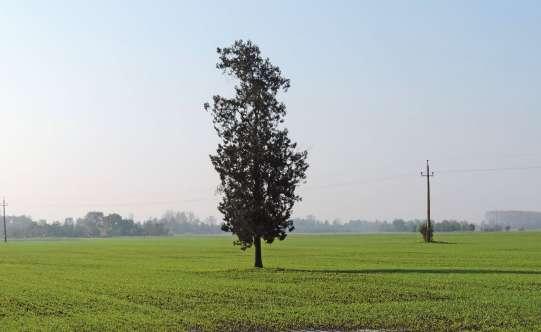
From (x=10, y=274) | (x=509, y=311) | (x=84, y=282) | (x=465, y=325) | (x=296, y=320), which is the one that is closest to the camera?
(x=465, y=325)

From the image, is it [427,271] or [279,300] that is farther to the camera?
[427,271]

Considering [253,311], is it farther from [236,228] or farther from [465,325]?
[236,228]

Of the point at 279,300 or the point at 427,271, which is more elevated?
the point at 279,300

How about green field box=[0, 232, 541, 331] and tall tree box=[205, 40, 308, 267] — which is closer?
green field box=[0, 232, 541, 331]

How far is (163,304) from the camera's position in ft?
84.9

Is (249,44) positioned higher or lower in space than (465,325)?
higher

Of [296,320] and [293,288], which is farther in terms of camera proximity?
[293,288]

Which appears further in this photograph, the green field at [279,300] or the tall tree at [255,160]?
the tall tree at [255,160]

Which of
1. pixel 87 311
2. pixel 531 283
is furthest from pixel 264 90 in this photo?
pixel 87 311

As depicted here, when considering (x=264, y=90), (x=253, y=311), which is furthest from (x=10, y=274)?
(x=253, y=311)

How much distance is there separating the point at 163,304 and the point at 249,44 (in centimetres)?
2387

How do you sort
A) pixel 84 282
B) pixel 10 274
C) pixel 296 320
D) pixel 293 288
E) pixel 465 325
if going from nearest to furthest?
pixel 465 325 → pixel 296 320 → pixel 293 288 → pixel 84 282 → pixel 10 274

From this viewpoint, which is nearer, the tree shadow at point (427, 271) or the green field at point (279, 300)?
the green field at point (279, 300)

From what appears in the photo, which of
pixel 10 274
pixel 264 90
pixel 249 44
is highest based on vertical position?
pixel 249 44
